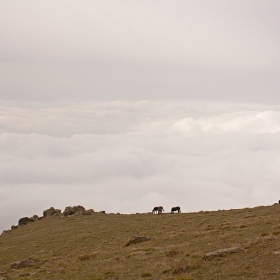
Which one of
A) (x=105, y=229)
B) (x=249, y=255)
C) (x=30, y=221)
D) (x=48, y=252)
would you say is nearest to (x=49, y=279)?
(x=249, y=255)

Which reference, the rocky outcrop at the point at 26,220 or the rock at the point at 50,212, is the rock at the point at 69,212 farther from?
the rocky outcrop at the point at 26,220

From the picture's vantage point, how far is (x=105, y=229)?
52875mm

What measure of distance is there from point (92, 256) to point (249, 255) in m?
15.7

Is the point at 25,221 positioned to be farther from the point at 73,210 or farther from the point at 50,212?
the point at 73,210

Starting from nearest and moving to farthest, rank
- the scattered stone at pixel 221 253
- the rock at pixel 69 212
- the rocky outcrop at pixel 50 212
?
the scattered stone at pixel 221 253 < the rock at pixel 69 212 < the rocky outcrop at pixel 50 212

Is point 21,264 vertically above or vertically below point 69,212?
below

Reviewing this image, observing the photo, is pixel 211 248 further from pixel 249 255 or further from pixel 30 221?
pixel 30 221

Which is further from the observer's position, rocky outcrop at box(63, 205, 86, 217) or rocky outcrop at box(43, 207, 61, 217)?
rocky outcrop at box(43, 207, 61, 217)

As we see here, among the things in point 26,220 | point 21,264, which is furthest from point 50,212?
point 21,264

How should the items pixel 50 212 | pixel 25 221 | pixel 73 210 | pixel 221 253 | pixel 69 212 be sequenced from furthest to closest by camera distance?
1. pixel 50 212
2. pixel 25 221
3. pixel 73 210
4. pixel 69 212
5. pixel 221 253

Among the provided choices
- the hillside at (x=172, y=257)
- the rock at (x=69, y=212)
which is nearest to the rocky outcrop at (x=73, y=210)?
the rock at (x=69, y=212)

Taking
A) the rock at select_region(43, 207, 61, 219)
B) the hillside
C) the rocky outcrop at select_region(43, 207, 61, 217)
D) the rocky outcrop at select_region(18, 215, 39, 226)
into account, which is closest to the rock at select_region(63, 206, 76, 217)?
the rocky outcrop at select_region(43, 207, 61, 217)

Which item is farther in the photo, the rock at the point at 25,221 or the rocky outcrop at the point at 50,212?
the rocky outcrop at the point at 50,212

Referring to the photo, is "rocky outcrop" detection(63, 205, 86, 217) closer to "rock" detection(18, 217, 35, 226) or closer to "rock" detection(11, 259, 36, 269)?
"rock" detection(18, 217, 35, 226)
